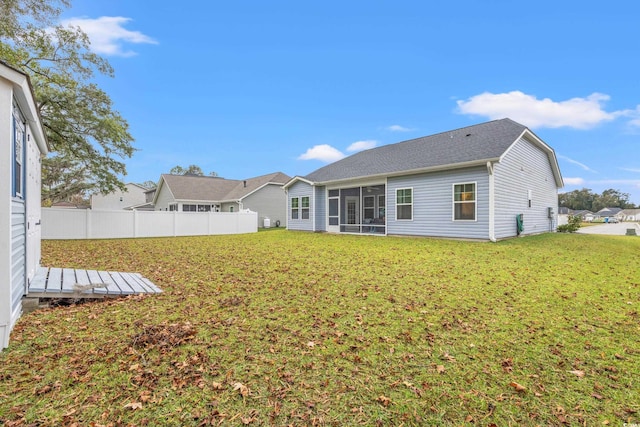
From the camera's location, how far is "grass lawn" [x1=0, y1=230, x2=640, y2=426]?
7.30ft

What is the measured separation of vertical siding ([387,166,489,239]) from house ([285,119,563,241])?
4 cm

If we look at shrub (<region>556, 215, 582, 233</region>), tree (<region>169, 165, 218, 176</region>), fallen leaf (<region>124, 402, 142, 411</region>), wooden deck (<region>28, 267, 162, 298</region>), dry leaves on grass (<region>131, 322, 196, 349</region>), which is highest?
tree (<region>169, 165, 218, 176</region>)

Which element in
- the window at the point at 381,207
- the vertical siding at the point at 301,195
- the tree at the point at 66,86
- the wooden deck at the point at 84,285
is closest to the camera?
the wooden deck at the point at 84,285

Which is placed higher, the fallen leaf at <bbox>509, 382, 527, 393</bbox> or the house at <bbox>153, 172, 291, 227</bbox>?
the house at <bbox>153, 172, 291, 227</bbox>

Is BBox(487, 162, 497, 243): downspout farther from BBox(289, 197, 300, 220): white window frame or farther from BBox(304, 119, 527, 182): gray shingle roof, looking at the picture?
BBox(289, 197, 300, 220): white window frame

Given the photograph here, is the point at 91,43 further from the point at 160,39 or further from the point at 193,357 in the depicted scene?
the point at 193,357

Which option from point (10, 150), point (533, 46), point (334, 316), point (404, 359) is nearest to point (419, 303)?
point (334, 316)

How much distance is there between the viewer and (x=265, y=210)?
1132 inches

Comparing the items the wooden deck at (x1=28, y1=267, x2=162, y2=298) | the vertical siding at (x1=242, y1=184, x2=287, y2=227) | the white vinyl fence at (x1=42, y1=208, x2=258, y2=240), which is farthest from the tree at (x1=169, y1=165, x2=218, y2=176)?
the wooden deck at (x1=28, y1=267, x2=162, y2=298)

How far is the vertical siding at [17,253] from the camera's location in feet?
12.0

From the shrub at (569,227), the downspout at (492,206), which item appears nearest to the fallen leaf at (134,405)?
the downspout at (492,206)

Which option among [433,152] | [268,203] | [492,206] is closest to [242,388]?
[492,206]

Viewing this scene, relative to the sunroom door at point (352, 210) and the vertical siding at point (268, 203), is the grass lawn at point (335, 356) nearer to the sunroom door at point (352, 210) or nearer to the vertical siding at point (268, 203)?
the sunroom door at point (352, 210)

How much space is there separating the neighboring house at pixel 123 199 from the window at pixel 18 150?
3812 cm
